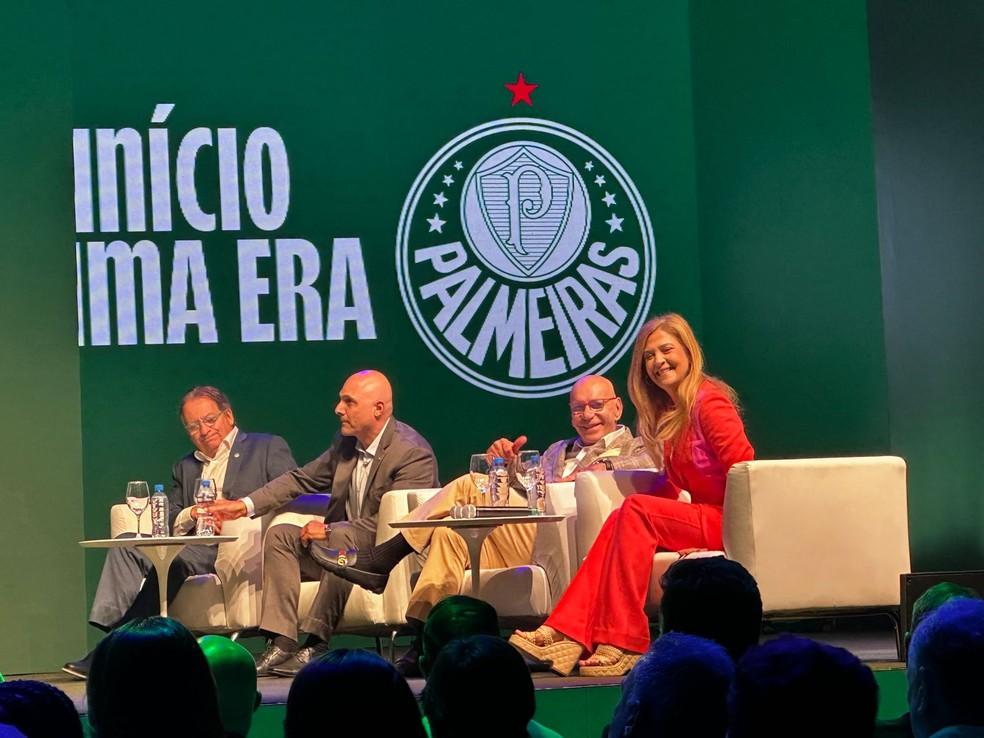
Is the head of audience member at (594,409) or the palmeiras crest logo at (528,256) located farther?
the palmeiras crest logo at (528,256)

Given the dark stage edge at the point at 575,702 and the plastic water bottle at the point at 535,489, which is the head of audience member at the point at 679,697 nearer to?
the dark stage edge at the point at 575,702

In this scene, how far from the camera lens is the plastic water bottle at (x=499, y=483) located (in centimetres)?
535

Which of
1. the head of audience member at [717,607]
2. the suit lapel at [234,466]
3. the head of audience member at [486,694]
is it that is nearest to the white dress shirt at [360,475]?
the suit lapel at [234,466]

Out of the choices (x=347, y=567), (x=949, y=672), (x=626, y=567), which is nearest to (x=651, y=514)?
(x=626, y=567)

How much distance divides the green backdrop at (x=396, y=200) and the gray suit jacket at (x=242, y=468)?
2.53ft

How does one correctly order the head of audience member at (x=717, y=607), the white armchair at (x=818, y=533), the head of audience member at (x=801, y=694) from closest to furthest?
the head of audience member at (x=801, y=694) → the head of audience member at (x=717, y=607) → the white armchair at (x=818, y=533)

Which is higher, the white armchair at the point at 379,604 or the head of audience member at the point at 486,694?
the head of audience member at the point at 486,694

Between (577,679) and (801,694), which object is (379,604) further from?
(801,694)

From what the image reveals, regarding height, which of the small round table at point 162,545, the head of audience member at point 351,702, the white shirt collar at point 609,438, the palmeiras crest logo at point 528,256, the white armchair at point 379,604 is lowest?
the white armchair at point 379,604

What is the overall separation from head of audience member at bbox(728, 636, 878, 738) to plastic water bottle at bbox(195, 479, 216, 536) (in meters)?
4.27

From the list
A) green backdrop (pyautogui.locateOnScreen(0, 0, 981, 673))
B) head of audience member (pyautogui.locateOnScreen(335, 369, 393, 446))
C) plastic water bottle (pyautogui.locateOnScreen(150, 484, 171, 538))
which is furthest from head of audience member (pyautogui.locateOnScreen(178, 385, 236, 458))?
plastic water bottle (pyautogui.locateOnScreen(150, 484, 171, 538))

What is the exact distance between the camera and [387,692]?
5.36ft

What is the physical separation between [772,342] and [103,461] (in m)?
3.21

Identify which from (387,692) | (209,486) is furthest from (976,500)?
(387,692)
